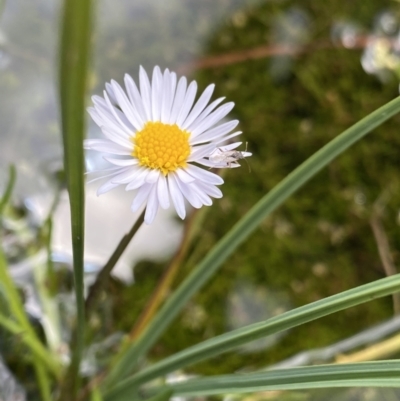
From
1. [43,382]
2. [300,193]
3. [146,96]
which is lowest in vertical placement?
[43,382]

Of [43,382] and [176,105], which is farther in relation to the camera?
[43,382]

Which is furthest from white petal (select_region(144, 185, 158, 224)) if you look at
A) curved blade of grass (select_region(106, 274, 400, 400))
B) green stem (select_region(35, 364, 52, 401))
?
green stem (select_region(35, 364, 52, 401))

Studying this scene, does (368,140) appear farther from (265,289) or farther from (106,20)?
(106,20)

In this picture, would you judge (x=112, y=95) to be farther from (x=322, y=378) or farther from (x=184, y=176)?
(x=322, y=378)

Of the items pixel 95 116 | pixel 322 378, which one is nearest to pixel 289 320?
pixel 322 378

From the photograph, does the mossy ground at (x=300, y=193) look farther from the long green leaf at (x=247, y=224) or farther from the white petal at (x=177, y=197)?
the white petal at (x=177, y=197)

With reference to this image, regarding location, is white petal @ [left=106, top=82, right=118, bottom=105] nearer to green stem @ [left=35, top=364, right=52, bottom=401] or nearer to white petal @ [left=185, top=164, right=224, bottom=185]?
white petal @ [left=185, top=164, right=224, bottom=185]

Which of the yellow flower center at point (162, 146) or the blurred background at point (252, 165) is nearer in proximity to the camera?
the yellow flower center at point (162, 146)

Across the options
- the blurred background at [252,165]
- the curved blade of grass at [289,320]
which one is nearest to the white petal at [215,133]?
the curved blade of grass at [289,320]
